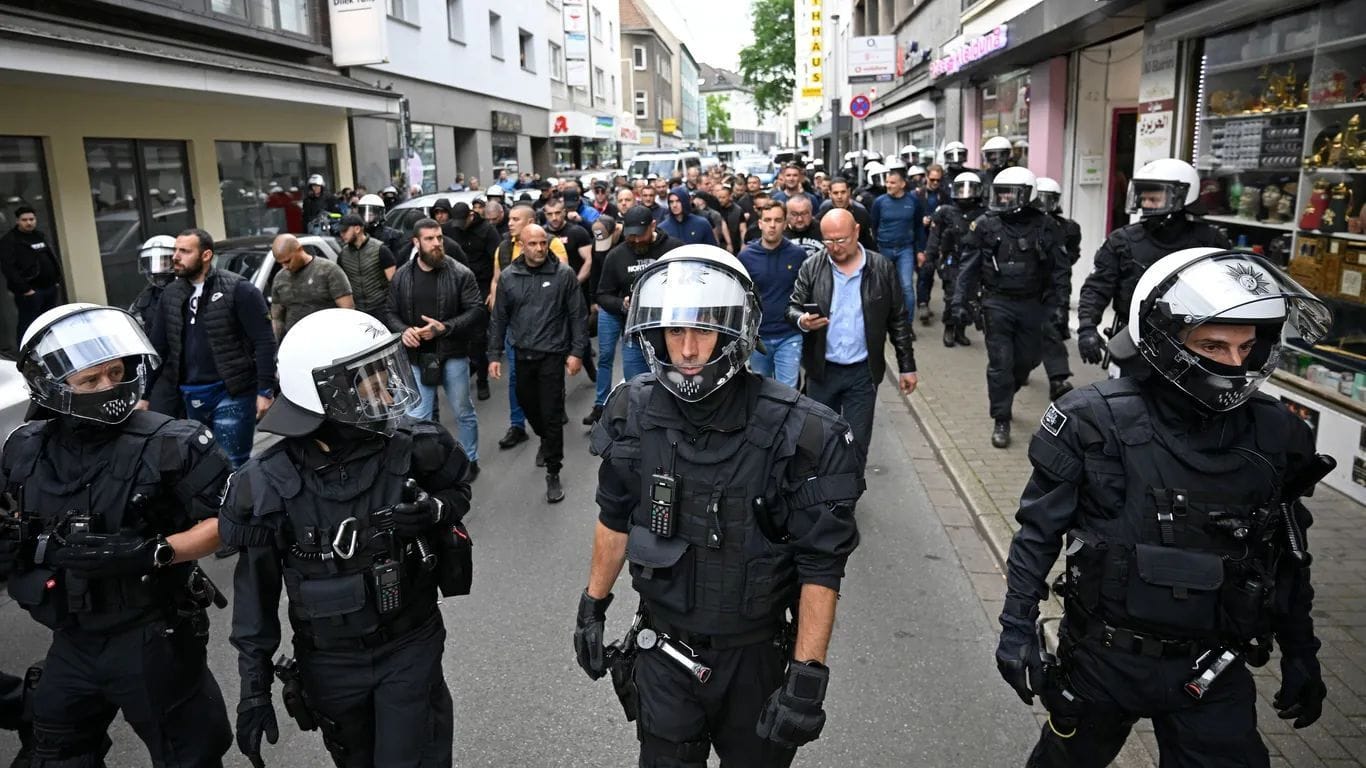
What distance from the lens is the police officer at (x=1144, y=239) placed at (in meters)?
6.09

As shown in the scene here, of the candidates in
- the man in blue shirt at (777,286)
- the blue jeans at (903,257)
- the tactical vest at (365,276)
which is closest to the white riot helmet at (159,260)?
the tactical vest at (365,276)

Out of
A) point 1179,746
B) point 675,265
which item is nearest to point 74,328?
point 675,265

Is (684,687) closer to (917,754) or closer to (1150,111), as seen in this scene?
(917,754)

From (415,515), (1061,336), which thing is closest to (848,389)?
(1061,336)

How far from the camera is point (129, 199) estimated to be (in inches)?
597

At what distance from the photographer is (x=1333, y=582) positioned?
506 centimetres

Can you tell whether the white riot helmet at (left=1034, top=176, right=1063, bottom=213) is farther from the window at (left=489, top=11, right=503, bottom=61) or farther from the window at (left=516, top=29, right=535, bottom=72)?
the window at (left=516, top=29, right=535, bottom=72)

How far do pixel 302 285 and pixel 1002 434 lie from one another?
5506mm

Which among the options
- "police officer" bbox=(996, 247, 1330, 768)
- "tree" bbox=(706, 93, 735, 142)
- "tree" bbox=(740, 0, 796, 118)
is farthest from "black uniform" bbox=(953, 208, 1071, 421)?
"tree" bbox=(706, 93, 735, 142)

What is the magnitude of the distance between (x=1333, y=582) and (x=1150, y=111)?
5.98m

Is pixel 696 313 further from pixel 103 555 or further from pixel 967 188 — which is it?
pixel 967 188

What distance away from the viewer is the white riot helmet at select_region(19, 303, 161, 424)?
3.23m

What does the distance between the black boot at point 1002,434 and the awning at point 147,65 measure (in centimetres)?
1014

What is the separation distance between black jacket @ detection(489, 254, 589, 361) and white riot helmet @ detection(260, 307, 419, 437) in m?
4.18
